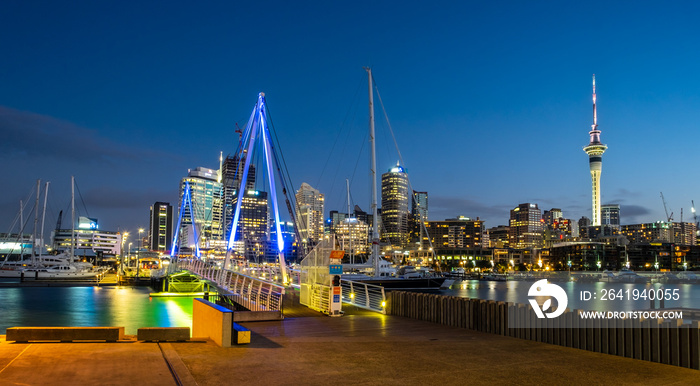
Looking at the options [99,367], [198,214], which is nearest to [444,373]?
[99,367]

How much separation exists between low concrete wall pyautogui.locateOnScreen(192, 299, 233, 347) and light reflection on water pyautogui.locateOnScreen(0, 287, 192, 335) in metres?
25.5

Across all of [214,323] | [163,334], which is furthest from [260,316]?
[163,334]

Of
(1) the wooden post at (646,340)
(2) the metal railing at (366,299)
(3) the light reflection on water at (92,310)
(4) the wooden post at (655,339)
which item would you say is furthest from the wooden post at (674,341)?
(3) the light reflection on water at (92,310)

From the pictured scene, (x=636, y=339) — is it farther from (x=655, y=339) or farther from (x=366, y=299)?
(x=366, y=299)

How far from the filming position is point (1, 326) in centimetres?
4056

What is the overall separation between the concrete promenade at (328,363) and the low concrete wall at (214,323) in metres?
0.31

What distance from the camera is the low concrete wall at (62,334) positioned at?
1216cm

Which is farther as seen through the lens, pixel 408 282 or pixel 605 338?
pixel 408 282

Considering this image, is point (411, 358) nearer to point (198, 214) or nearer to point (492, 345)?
point (492, 345)

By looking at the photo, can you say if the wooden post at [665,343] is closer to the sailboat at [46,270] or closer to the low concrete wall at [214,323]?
the low concrete wall at [214,323]

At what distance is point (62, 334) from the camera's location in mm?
12414

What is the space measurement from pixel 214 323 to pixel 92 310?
47988 millimetres

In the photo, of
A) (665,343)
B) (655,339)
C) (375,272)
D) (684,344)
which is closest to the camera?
(684,344)

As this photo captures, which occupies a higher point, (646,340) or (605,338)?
(646,340)
